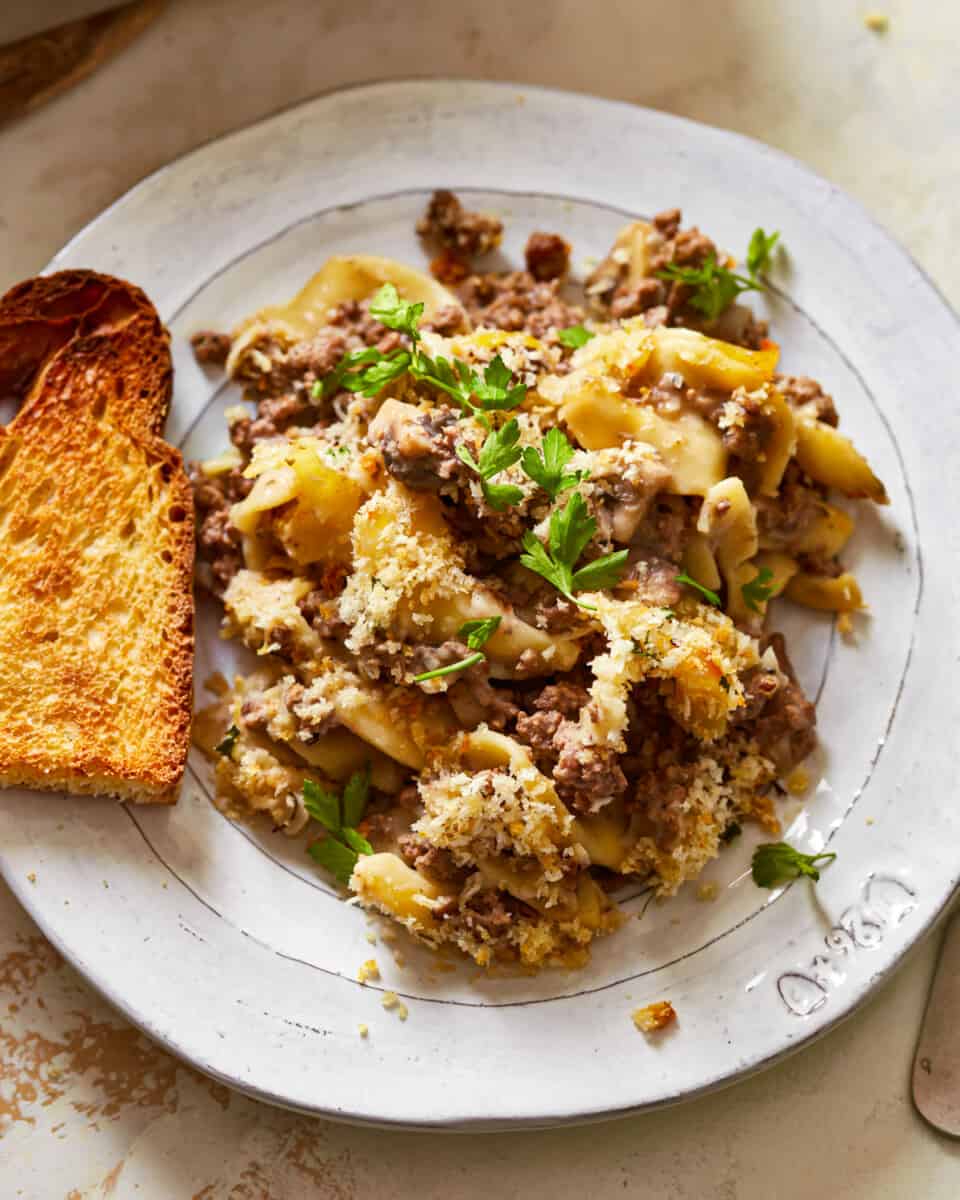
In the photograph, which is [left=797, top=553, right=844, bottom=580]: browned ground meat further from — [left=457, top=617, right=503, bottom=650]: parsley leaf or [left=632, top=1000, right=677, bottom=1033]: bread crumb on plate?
[left=632, top=1000, right=677, bottom=1033]: bread crumb on plate

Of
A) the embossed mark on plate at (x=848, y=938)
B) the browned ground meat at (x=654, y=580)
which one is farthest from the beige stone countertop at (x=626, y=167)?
the browned ground meat at (x=654, y=580)

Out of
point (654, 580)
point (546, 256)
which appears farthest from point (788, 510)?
point (546, 256)

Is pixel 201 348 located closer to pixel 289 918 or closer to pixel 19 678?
pixel 19 678

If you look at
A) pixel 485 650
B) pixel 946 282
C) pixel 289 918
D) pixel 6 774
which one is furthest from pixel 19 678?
pixel 946 282

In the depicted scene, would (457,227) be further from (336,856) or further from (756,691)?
(336,856)

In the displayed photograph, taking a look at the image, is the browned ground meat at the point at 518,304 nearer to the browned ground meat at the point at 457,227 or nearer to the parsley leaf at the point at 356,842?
the browned ground meat at the point at 457,227

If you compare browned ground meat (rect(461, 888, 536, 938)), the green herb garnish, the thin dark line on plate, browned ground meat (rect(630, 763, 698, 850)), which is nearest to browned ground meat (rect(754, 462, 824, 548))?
the thin dark line on plate
